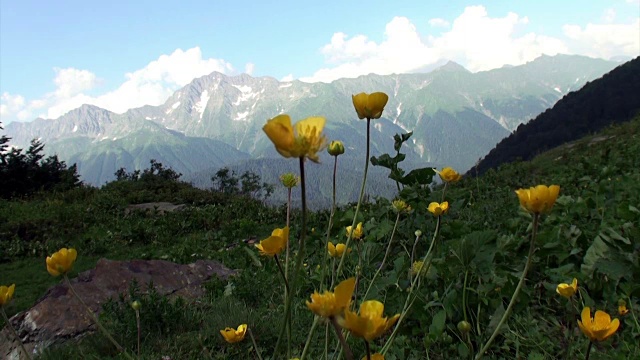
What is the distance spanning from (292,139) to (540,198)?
0.69 metres

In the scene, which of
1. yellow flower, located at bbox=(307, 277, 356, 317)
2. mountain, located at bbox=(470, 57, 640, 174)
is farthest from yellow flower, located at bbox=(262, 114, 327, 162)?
mountain, located at bbox=(470, 57, 640, 174)

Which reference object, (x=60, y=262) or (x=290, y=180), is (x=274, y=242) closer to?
(x=290, y=180)

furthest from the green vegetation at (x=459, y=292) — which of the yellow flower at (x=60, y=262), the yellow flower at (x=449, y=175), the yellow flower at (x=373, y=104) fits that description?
the yellow flower at (x=373, y=104)

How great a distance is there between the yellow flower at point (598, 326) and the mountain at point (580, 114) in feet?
208

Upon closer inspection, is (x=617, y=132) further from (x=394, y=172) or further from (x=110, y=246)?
(x=110, y=246)

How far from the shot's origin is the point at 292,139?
810mm


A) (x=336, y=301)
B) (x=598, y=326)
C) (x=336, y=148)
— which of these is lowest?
(x=598, y=326)

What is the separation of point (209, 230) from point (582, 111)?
74574 millimetres

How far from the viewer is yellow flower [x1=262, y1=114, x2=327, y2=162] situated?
2.61 feet

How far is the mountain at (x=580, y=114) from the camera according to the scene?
6138cm

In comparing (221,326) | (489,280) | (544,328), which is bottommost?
(221,326)

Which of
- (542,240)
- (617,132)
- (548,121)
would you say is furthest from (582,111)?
(542,240)

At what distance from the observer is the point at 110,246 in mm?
7395

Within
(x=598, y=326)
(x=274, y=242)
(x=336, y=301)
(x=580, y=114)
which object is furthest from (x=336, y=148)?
(x=580, y=114)
